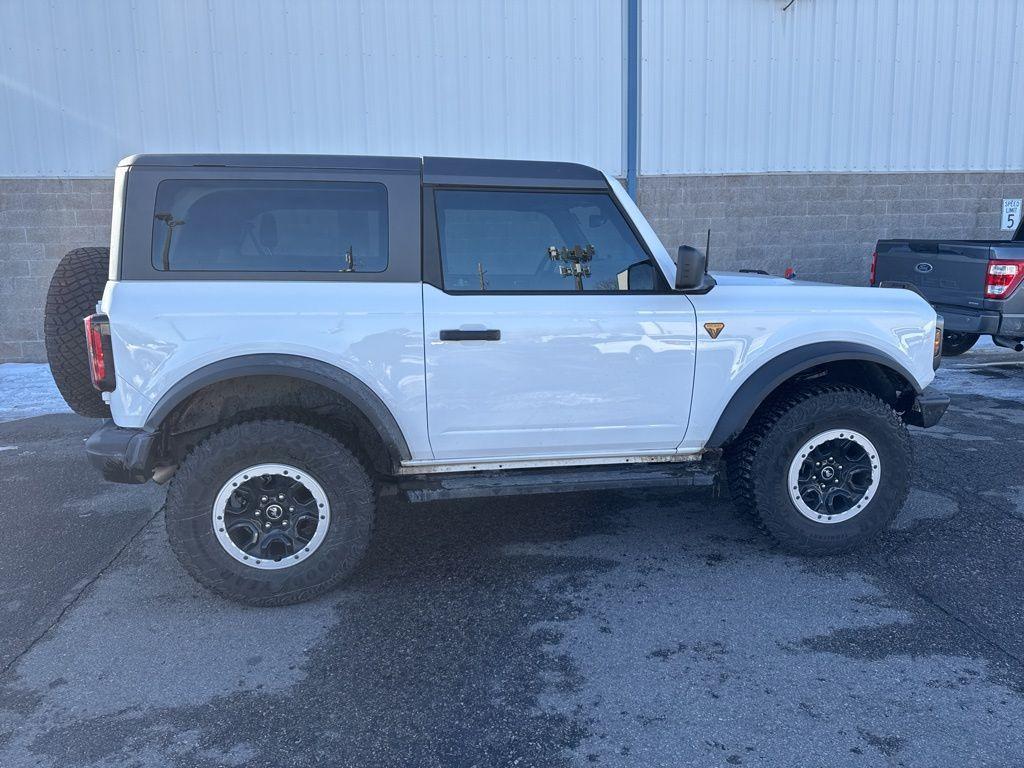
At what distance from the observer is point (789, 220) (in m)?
10.5

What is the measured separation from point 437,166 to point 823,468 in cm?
252

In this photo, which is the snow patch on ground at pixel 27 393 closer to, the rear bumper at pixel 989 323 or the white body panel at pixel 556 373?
the white body panel at pixel 556 373

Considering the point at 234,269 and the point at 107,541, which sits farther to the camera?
the point at 107,541

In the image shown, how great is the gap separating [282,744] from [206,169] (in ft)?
8.00

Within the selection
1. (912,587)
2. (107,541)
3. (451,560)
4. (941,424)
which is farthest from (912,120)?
(107,541)

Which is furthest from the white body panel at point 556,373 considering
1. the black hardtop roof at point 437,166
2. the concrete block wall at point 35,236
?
the concrete block wall at point 35,236

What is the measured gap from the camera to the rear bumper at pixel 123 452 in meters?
3.32

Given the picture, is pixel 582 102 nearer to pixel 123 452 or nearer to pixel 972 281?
pixel 972 281

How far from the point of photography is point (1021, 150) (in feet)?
35.8

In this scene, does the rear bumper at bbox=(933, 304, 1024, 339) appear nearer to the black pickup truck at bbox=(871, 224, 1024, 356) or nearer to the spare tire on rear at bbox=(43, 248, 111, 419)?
the black pickup truck at bbox=(871, 224, 1024, 356)

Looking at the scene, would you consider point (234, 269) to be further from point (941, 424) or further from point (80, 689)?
point (941, 424)

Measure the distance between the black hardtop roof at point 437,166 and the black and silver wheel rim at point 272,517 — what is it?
4.60ft

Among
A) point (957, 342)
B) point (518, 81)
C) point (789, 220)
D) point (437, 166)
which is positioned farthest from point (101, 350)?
point (789, 220)

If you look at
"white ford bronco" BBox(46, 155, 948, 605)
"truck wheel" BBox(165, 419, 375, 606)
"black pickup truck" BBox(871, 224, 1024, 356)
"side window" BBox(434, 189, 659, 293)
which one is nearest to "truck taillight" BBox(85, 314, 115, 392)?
"white ford bronco" BBox(46, 155, 948, 605)
